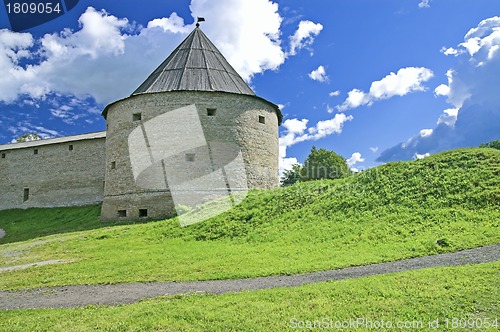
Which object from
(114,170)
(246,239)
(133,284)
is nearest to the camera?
(133,284)

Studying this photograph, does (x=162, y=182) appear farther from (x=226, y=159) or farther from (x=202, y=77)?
(x=202, y=77)

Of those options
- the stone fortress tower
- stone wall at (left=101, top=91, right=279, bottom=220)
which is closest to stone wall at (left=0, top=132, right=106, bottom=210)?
the stone fortress tower

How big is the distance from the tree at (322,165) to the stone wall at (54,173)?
21249mm

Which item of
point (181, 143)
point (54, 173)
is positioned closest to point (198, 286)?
point (181, 143)

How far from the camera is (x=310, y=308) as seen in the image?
5.17 meters

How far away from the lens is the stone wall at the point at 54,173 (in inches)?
1019

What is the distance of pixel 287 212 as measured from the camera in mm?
12203

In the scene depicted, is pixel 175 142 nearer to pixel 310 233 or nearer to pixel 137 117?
pixel 137 117

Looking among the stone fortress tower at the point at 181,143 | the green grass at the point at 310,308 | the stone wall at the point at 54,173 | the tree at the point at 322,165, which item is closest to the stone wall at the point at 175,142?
the stone fortress tower at the point at 181,143

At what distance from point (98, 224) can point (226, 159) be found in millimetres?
6770

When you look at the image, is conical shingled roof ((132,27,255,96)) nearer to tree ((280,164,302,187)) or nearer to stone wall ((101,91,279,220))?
stone wall ((101,91,279,220))

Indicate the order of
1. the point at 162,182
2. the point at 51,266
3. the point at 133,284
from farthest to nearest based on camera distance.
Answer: the point at 162,182
the point at 51,266
the point at 133,284

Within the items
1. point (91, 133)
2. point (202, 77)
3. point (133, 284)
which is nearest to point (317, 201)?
point (133, 284)

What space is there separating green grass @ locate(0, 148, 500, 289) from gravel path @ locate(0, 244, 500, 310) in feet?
1.14
